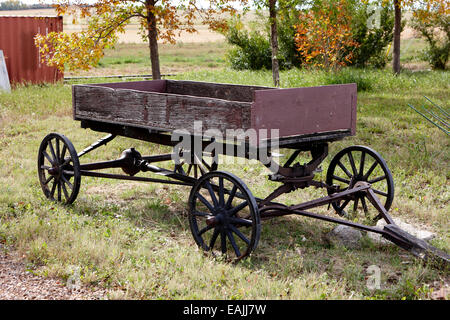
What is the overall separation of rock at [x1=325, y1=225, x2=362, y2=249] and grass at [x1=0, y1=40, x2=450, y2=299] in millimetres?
92

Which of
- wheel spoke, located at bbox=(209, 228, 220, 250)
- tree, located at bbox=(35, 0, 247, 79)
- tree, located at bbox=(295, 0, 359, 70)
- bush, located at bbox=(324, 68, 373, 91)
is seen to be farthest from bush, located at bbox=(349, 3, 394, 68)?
wheel spoke, located at bbox=(209, 228, 220, 250)

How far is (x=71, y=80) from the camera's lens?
19953mm

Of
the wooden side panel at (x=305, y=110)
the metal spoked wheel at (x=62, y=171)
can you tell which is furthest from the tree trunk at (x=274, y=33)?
the wooden side panel at (x=305, y=110)

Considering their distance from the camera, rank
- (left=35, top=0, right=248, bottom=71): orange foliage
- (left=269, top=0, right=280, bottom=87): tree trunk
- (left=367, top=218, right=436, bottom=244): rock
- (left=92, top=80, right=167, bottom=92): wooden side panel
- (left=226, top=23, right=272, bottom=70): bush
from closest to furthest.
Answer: (left=367, top=218, right=436, bottom=244): rock → (left=92, top=80, right=167, bottom=92): wooden side panel → (left=35, top=0, right=248, bottom=71): orange foliage → (left=269, top=0, right=280, bottom=87): tree trunk → (left=226, top=23, right=272, bottom=70): bush

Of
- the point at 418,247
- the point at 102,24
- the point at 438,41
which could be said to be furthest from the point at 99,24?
the point at 438,41

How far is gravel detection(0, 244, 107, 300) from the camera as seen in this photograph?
417 centimetres

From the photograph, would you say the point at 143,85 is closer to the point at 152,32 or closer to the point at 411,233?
the point at 411,233

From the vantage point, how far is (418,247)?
456 cm

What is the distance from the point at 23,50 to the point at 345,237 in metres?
14.8

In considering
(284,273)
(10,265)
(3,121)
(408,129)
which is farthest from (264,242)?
(3,121)

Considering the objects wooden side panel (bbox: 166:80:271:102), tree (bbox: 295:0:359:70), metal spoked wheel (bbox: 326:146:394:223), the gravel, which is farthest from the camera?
tree (bbox: 295:0:359:70)

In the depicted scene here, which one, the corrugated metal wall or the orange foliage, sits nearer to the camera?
the orange foliage

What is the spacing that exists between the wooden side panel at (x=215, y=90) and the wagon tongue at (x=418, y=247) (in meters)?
2.32

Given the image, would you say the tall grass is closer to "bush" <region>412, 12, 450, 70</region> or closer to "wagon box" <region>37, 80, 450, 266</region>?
"wagon box" <region>37, 80, 450, 266</region>
